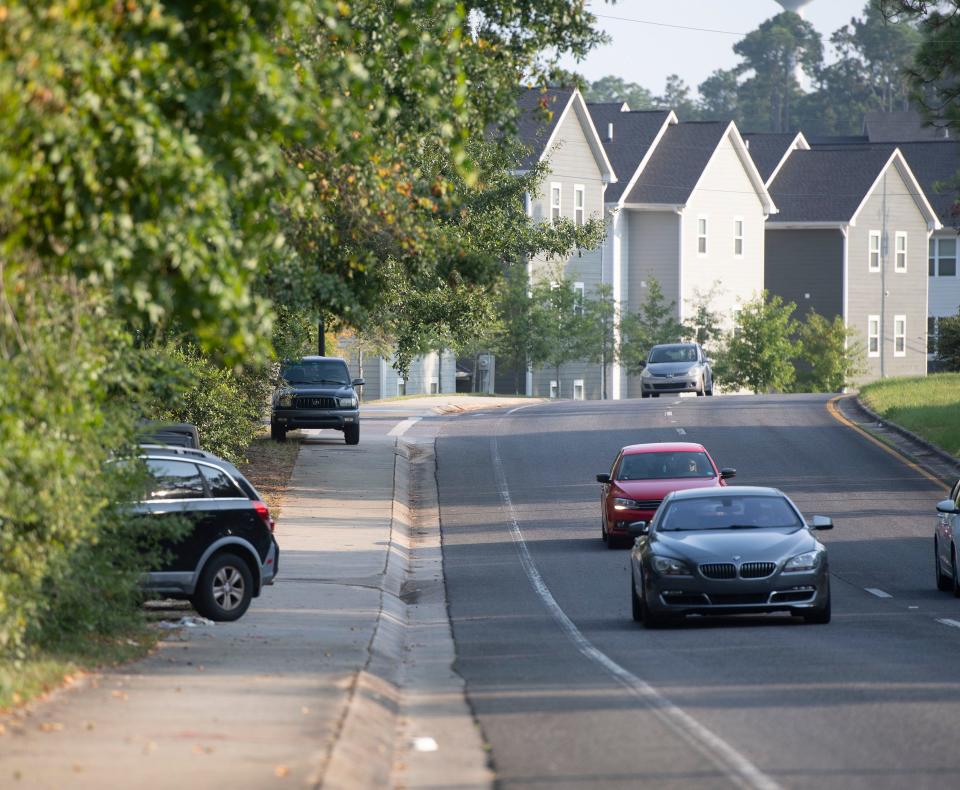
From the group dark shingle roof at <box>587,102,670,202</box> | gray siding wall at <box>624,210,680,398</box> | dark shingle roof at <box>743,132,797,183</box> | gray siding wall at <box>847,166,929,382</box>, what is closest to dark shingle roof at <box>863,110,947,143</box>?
dark shingle roof at <box>743,132,797,183</box>

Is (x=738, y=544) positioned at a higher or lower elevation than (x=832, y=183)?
lower

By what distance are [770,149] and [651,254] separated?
40.7 ft

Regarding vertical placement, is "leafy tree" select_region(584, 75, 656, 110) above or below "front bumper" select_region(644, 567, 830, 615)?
above

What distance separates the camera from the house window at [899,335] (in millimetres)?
73062

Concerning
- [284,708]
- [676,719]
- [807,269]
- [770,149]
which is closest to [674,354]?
[807,269]

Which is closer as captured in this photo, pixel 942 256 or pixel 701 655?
pixel 701 655

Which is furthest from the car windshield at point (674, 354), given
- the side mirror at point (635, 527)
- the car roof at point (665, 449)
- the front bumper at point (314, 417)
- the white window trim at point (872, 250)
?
the side mirror at point (635, 527)

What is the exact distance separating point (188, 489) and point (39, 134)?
9245 millimetres

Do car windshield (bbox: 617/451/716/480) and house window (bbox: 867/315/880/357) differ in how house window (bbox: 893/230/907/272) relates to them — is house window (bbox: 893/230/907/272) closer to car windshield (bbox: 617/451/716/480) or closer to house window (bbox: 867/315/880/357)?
house window (bbox: 867/315/880/357)

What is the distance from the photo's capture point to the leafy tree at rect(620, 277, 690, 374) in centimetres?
6216

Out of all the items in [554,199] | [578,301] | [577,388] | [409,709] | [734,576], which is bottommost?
[409,709]

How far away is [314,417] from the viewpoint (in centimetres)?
3625

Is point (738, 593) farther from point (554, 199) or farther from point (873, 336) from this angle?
point (873, 336)

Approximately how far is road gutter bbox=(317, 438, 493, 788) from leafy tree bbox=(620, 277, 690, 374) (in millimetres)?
40234
